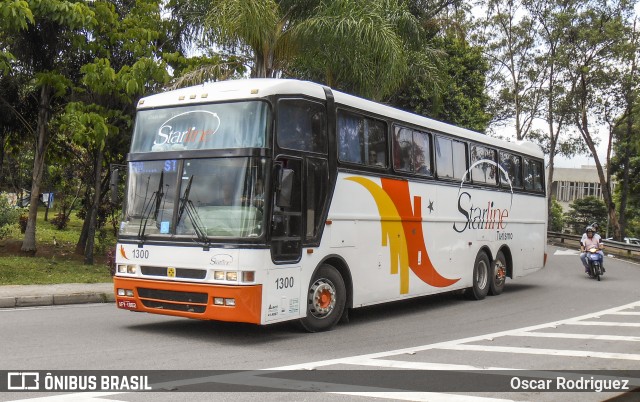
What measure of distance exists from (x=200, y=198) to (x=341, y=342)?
269 centimetres

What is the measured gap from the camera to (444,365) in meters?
7.71

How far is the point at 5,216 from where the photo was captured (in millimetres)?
20844

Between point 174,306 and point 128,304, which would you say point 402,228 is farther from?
point 128,304

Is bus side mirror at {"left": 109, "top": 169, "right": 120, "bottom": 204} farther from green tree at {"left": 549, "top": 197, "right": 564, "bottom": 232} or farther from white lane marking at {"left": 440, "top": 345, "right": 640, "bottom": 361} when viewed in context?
green tree at {"left": 549, "top": 197, "right": 564, "bottom": 232}

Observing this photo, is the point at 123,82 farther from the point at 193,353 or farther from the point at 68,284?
the point at 193,353

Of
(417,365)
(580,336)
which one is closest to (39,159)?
(417,365)

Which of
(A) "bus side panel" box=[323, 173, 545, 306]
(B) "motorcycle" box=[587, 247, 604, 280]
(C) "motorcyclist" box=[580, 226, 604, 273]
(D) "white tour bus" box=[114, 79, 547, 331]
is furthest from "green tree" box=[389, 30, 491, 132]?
(D) "white tour bus" box=[114, 79, 547, 331]

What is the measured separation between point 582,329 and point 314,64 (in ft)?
32.0

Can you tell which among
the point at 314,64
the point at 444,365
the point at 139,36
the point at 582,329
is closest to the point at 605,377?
the point at 444,365

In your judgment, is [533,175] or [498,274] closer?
[498,274]

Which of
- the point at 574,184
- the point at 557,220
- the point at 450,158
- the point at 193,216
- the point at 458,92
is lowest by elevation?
the point at 193,216

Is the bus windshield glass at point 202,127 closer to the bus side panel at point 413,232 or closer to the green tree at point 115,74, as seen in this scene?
the bus side panel at point 413,232

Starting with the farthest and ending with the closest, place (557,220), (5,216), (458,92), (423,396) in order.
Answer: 1. (557,220)
2. (458,92)
3. (5,216)
4. (423,396)

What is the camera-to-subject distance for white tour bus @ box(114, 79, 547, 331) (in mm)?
8797
